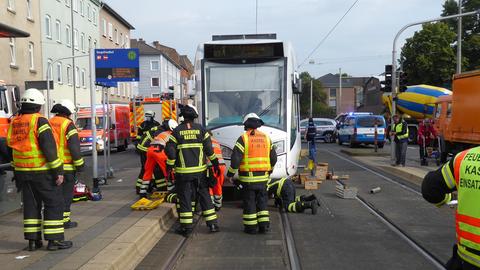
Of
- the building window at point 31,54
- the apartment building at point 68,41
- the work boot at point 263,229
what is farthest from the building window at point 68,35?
the work boot at point 263,229

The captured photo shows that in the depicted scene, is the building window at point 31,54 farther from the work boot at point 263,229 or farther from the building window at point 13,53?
the work boot at point 263,229

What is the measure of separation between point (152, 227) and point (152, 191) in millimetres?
3832

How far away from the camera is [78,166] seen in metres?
6.87

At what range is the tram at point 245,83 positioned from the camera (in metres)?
10.8

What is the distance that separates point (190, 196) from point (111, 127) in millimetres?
20428

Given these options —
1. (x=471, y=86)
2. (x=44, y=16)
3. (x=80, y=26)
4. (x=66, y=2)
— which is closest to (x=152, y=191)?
(x=471, y=86)

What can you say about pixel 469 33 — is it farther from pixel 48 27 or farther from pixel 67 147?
pixel 67 147

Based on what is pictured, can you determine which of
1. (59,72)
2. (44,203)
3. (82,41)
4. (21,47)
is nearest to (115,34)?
(82,41)

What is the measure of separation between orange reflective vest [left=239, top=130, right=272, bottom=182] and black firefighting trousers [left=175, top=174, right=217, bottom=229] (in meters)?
0.62

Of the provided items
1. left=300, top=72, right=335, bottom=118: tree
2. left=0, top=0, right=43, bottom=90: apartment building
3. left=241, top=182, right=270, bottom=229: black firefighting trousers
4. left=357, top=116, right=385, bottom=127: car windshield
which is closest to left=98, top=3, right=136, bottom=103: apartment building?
left=0, top=0, right=43, bottom=90: apartment building

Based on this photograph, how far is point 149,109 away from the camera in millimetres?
29062

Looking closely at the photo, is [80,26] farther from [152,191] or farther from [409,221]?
[409,221]

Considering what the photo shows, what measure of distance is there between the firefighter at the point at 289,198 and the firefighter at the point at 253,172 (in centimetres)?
159

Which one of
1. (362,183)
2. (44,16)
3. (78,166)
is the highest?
(44,16)
